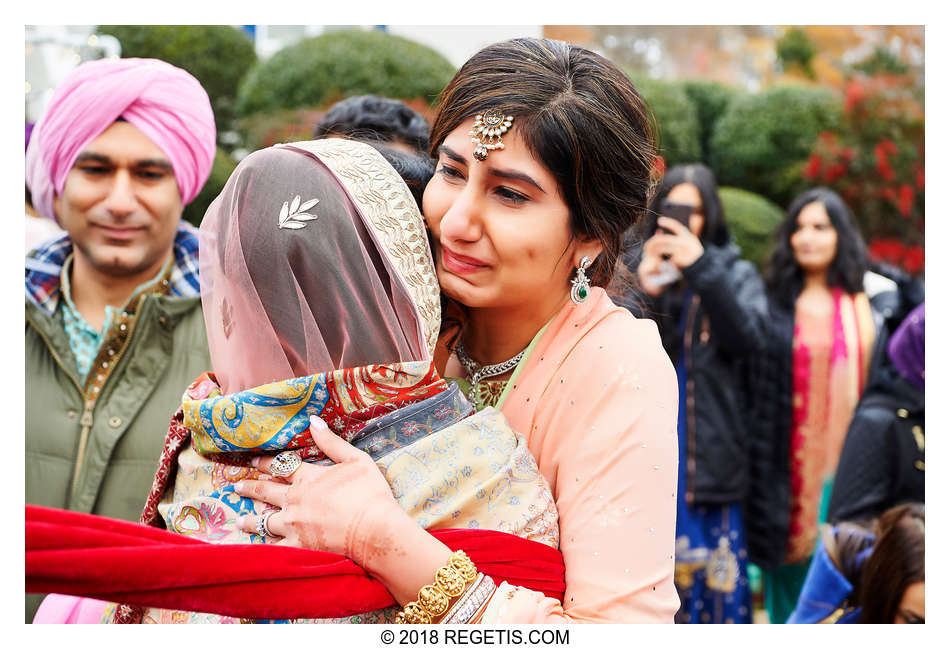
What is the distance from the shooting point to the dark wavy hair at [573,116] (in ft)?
5.49

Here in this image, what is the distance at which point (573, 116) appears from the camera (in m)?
1.67

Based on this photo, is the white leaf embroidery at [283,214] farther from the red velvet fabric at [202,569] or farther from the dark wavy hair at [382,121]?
the dark wavy hair at [382,121]

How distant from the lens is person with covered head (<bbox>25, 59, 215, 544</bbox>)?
2.42 metres

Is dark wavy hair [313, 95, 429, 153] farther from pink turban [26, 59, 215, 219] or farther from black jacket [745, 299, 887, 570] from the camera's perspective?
black jacket [745, 299, 887, 570]

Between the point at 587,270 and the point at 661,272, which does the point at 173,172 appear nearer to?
the point at 587,270

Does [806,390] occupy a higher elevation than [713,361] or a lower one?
lower

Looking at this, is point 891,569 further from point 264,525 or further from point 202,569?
point 202,569

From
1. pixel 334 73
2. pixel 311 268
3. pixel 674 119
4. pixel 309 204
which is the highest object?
pixel 334 73

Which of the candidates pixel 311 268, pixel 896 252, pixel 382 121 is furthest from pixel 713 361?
pixel 896 252

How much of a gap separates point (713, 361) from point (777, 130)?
4.37 m

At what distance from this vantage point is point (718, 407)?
4375 mm

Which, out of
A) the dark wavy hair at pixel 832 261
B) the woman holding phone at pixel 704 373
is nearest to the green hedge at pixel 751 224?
the dark wavy hair at pixel 832 261
